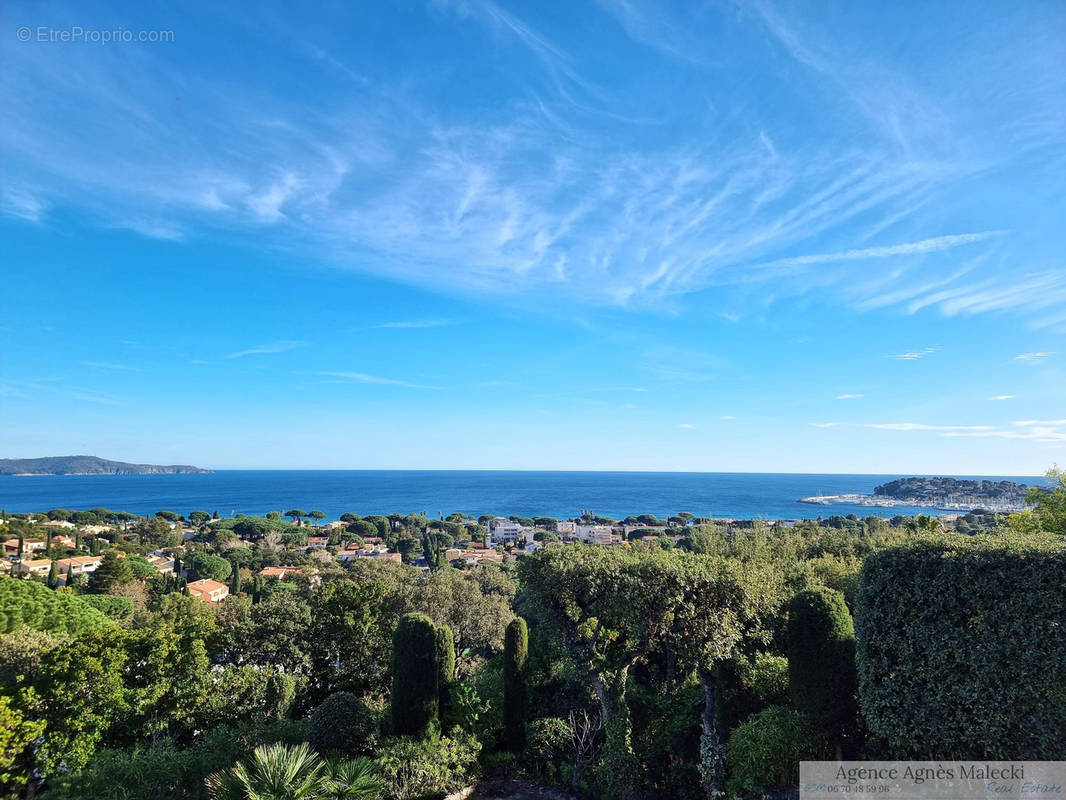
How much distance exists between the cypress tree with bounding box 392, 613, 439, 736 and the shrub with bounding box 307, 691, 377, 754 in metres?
0.64

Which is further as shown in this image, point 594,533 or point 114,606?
point 594,533

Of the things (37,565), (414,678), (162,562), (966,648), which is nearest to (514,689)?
(414,678)

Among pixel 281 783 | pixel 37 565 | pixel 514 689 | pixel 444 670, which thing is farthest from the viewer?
pixel 37 565

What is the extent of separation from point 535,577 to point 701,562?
3074mm

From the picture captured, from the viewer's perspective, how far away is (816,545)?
19.0 meters

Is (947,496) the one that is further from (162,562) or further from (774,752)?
(162,562)

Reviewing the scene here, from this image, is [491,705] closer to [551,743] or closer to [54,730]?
[551,743]

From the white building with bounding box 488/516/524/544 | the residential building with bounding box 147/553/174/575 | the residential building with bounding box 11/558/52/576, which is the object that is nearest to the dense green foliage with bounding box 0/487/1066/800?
the residential building with bounding box 11/558/52/576

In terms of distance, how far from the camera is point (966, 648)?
607 centimetres

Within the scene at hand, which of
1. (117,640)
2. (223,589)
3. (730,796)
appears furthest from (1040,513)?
(223,589)

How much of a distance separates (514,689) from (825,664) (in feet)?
21.8

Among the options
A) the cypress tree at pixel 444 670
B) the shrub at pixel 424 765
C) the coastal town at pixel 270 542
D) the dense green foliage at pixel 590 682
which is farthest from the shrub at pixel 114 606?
the shrub at pixel 424 765

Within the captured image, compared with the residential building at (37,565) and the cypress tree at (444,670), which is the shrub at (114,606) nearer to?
the cypress tree at (444,670)

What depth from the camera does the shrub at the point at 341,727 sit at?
9500 millimetres
